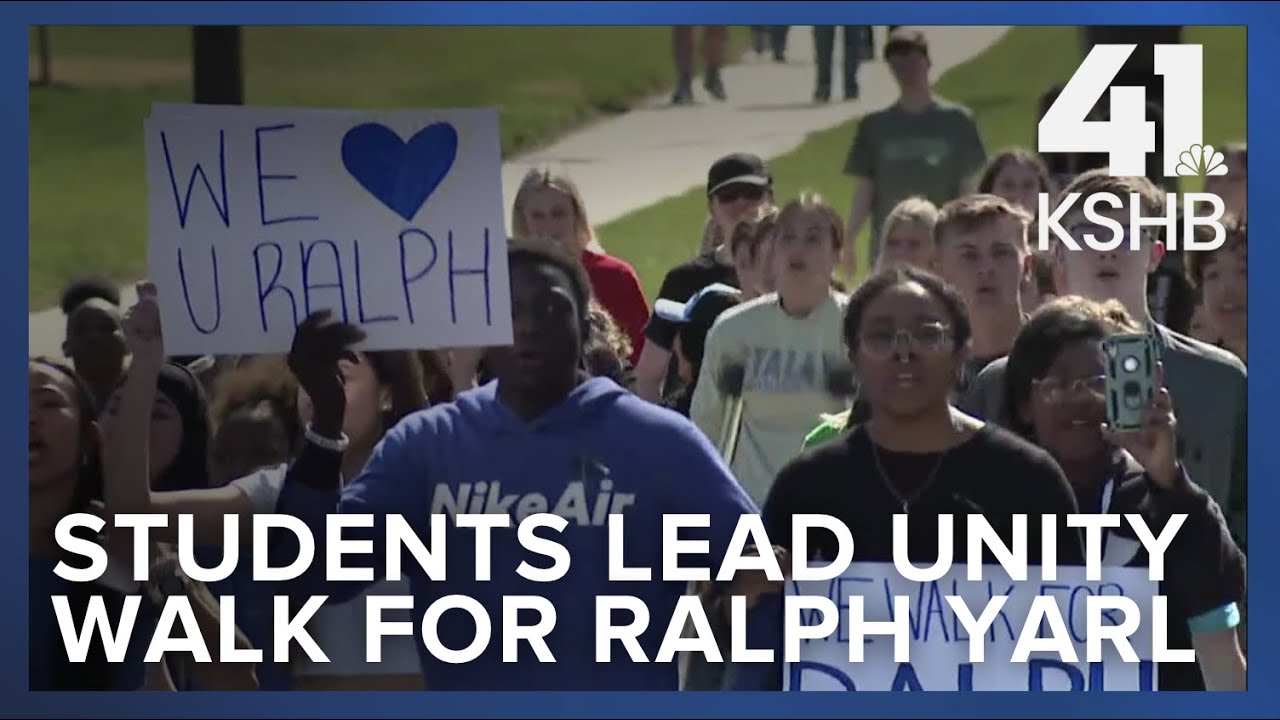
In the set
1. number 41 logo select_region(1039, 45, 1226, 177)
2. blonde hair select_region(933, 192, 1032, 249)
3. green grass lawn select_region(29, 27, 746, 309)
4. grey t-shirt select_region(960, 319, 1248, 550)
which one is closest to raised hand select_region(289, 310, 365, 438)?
green grass lawn select_region(29, 27, 746, 309)

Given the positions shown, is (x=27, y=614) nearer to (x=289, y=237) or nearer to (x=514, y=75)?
Answer: (x=289, y=237)

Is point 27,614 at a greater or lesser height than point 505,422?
lesser

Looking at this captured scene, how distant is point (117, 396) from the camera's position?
614 centimetres

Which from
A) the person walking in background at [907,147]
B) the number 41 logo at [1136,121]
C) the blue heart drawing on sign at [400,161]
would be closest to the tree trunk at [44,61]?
the blue heart drawing on sign at [400,161]

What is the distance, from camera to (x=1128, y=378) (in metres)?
6.14

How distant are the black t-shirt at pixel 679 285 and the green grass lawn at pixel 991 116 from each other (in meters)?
0.03

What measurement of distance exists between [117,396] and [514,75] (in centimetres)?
106

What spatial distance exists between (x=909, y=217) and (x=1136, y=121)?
508 mm

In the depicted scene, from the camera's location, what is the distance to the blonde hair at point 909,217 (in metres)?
6.16

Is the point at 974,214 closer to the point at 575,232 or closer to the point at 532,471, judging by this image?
the point at 575,232

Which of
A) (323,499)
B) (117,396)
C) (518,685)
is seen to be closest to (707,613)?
(518,685)

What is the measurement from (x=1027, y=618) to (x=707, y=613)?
67 cm

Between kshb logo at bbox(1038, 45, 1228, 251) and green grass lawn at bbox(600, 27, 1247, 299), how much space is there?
28 millimetres

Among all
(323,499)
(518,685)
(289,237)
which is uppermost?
(289,237)
